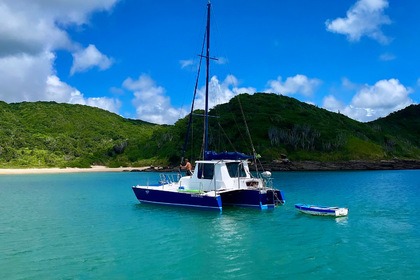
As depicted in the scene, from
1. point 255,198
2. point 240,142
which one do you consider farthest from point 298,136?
point 255,198

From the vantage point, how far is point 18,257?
19.9 metres

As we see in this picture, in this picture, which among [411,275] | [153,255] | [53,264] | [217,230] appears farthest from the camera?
[217,230]

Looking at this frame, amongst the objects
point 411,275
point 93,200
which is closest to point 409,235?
point 411,275

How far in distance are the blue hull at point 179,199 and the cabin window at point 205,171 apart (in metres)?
Answer: 2.55

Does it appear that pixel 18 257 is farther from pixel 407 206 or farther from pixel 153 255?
pixel 407 206

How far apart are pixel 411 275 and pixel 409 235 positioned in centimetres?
820

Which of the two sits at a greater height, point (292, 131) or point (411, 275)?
point (292, 131)

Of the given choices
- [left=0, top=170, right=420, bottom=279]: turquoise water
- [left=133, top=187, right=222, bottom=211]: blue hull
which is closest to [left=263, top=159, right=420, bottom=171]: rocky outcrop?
[left=0, top=170, right=420, bottom=279]: turquoise water

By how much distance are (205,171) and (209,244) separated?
496 inches

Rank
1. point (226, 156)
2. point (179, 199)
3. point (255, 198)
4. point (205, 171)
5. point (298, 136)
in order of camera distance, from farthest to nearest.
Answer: point (298, 136) < point (205, 171) < point (226, 156) < point (179, 199) < point (255, 198)

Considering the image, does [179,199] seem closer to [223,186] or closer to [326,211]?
[223,186]

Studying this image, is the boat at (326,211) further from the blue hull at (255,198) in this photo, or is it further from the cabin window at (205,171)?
the cabin window at (205,171)

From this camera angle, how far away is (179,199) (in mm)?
33125

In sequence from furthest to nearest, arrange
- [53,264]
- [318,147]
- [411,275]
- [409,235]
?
[318,147] < [409,235] < [53,264] < [411,275]
